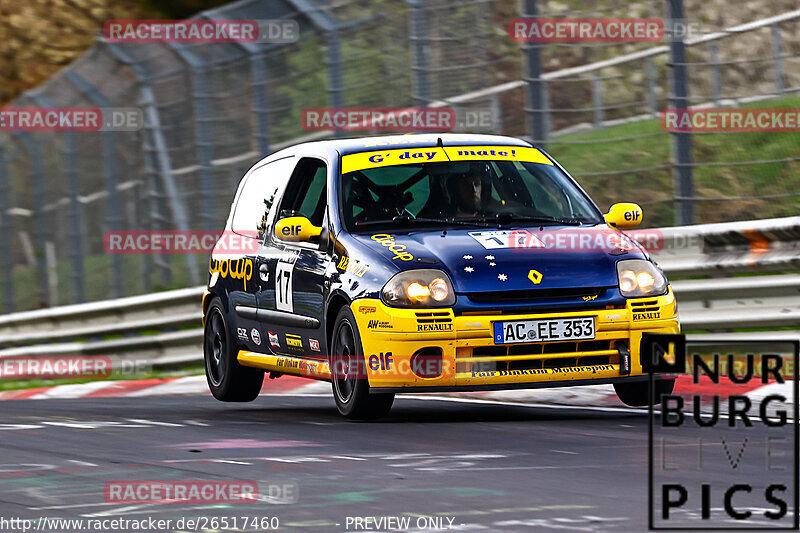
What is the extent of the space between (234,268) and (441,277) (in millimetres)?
3000

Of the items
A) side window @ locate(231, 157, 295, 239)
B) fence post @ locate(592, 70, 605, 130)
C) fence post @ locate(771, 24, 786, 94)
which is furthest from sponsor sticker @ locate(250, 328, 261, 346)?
fence post @ locate(771, 24, 786, 94)

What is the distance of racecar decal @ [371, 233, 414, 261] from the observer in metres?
9.62

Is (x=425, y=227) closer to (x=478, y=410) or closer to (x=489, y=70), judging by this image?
(x=478, y=410)

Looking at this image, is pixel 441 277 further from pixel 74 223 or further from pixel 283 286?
pixel 74 223

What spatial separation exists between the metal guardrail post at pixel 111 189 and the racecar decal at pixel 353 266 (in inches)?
380

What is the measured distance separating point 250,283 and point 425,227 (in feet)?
6.25

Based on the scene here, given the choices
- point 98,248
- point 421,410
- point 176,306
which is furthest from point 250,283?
point 98,248

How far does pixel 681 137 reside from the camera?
12484mm

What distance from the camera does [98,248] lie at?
20594 mm

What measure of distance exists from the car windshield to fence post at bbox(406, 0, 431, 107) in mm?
4187

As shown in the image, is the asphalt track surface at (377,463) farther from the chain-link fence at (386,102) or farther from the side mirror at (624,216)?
the chain-link fence at (386,102)

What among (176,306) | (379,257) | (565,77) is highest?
(565,77)

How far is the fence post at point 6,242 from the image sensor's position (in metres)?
23.3

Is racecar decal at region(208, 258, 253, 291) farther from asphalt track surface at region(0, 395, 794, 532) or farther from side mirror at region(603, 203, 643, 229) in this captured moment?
side mirror at region(603, 203, 643, 229)
